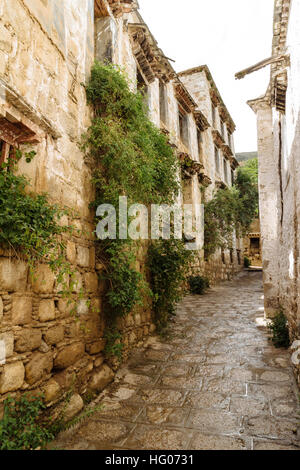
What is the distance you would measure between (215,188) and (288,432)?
11.6 m

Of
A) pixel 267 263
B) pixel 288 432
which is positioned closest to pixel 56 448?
pixel 288 432

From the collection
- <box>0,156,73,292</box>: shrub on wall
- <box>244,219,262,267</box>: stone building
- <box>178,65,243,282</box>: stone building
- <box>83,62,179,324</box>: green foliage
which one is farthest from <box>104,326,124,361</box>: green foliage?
<box>244,219,262,267</box>: stone building

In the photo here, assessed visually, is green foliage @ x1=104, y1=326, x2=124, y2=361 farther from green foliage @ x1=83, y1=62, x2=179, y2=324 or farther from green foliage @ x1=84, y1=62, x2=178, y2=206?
green foliage @ x1=84, y1=62, x2=178, y2=206

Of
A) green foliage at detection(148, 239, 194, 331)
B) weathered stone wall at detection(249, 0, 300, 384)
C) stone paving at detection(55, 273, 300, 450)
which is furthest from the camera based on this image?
green foliage at detection(148, 239, 194, 331)

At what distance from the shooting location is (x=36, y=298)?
261 centimetres

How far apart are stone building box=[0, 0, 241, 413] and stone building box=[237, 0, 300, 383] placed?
236 centimetres

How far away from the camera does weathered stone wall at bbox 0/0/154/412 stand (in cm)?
236

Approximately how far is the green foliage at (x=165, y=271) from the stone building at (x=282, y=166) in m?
1.76

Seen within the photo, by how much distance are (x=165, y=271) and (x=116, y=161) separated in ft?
7.52

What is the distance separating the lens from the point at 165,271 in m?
5.28

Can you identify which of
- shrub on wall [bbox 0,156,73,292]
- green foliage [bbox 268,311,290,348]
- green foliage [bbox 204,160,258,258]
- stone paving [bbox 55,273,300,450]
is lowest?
stone paving [bbox 55,273,300,450]

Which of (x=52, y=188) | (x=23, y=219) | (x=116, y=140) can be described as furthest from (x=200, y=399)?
(x=116, y=140)

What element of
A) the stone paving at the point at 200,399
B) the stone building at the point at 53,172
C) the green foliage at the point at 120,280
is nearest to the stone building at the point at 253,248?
the stone paving at the point at 200,399
